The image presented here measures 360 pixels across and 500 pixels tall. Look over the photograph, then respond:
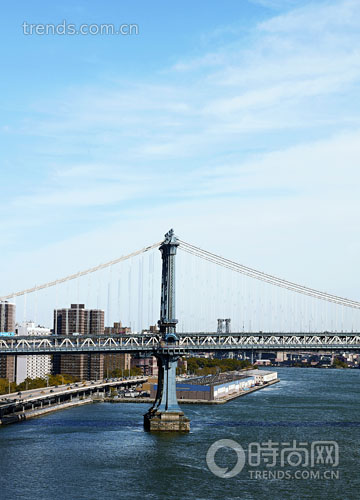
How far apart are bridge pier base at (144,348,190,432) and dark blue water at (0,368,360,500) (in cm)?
167

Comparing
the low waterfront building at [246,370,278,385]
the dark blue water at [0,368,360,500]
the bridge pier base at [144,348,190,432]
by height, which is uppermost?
the bridge pier base at [144,348,190,432]

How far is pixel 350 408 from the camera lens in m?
85.0

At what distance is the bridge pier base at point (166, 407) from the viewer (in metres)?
60.8

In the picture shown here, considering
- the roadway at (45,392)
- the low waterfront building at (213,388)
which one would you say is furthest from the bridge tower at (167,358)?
the low waterfront building at (213,388)

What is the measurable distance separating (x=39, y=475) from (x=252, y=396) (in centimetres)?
7012

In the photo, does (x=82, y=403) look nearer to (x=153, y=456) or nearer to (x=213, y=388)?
(x=213, y=388)

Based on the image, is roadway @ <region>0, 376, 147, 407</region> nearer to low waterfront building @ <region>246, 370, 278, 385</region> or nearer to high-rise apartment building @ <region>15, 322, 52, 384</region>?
low waterfront building @ <region>246, 370, 278, 385</region>

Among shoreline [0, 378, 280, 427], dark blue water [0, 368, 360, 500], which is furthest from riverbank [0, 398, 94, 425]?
dark blue water [0, 368, 360, 500]

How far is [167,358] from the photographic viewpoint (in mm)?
63656

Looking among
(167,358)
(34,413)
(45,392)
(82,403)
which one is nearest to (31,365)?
(45,392)

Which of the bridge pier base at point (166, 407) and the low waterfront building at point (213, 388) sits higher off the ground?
the bridge pier base at point (166, 407)

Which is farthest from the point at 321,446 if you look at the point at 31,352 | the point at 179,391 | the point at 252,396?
the point at 252,396

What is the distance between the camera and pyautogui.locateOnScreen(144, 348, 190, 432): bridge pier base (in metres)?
60.8

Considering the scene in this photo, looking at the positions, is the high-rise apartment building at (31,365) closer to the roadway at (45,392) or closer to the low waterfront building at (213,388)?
the roadway at (45,392)
